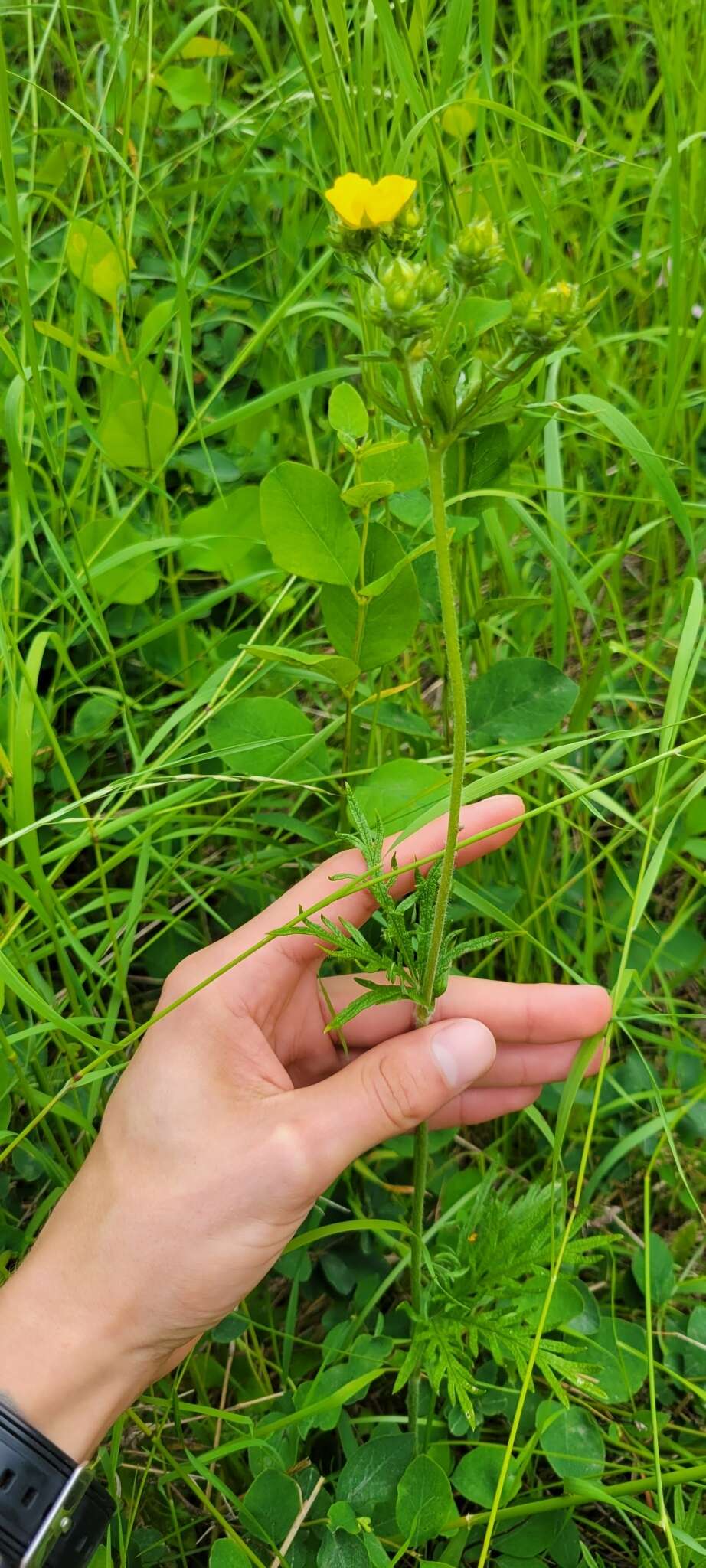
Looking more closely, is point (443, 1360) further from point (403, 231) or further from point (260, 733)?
point (403, 231)

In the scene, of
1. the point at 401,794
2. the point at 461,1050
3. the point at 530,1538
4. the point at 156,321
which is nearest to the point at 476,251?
the point at 401,794

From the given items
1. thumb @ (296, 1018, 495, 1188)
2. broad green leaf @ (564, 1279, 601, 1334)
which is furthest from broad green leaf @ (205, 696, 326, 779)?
broad green leaf @ (564, 1279, 601, 1334)

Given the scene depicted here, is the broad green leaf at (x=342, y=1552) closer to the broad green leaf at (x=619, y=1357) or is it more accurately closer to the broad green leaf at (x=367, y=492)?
the broad green leaf at (x=619, y=1357)

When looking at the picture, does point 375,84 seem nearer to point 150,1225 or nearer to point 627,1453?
point 150,1225

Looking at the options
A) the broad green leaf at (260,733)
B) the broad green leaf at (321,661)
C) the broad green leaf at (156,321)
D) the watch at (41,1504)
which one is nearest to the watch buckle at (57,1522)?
the watch at (41,1504)

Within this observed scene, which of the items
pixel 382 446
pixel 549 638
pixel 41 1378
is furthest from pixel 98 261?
pixel 41 1378
